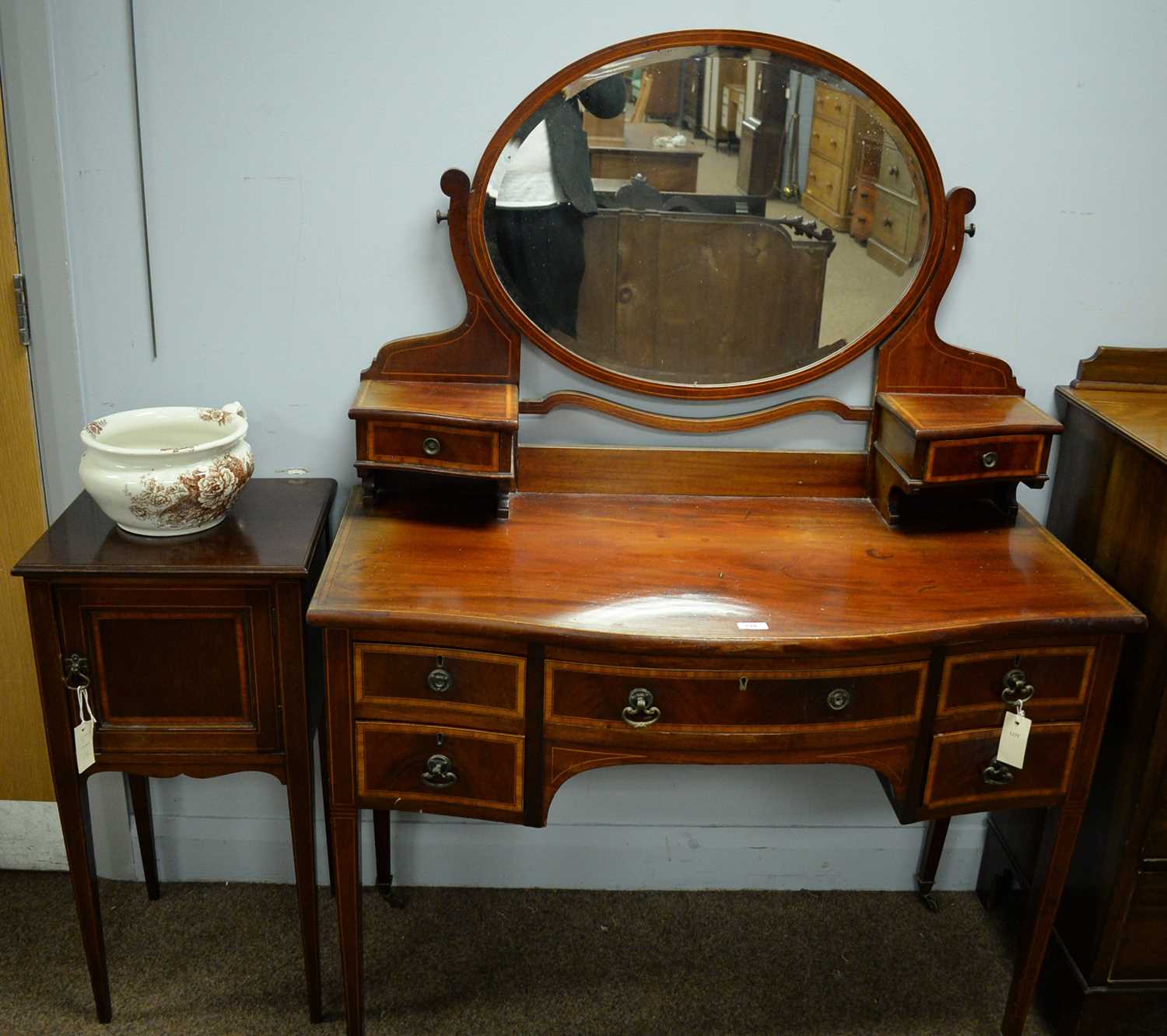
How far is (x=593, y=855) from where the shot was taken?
2.62 metres

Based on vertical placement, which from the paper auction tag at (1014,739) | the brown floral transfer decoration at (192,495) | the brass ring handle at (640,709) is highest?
the brown floral transfer decoration at (192,495)

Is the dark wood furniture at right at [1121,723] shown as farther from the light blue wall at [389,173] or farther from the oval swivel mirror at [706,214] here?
the oval swivel mirror at [706,214]

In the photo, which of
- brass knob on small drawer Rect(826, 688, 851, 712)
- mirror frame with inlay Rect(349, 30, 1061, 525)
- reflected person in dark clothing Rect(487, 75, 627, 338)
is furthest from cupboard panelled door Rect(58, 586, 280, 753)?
brass knob on small drawer Rect(826, 688, 851, 712)

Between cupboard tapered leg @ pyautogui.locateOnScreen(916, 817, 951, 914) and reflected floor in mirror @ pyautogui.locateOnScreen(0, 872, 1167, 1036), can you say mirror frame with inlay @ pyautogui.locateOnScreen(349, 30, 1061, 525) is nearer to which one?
cupboard tapered leg @ pyautogui.locateOnScreen(916, 817, 951, 914)

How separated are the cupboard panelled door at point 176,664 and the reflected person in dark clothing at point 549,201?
0.72 metres

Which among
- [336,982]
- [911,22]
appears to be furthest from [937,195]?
[336,982]

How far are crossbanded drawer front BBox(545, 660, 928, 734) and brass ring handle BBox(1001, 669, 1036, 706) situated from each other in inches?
5.6

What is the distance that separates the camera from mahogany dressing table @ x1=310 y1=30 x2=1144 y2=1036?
6.02 ft

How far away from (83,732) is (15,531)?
542 millimetres

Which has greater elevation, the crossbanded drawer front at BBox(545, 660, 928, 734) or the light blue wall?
the light blue wall

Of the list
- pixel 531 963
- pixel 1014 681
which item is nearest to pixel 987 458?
pixel 1014 681

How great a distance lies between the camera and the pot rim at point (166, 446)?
1.91 meters

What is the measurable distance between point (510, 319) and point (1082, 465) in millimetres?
1099

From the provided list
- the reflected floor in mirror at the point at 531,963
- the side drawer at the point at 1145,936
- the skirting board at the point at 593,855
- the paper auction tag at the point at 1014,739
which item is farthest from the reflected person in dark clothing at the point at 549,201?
the side drawer at the point at 1145,936
